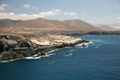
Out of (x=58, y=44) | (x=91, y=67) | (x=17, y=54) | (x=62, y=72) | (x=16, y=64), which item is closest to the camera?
(x=62, y=72)

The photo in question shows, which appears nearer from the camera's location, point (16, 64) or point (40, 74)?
point (40, 74)

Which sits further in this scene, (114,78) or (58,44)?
(58,44)

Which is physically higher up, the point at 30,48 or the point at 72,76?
the point at 30,48

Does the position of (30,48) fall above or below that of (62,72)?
above

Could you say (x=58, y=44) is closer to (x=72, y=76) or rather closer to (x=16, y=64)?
(x=16, y=64)

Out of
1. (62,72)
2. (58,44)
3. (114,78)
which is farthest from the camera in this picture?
(58,44)

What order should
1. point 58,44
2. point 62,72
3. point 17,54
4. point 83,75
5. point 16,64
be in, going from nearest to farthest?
point 83,75, point 62,72, point 16,64, point 17,54, point 58,44

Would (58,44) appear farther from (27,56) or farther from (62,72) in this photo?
(62,72)

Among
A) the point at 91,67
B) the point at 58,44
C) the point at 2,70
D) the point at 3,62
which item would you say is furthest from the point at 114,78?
the point at 58,44

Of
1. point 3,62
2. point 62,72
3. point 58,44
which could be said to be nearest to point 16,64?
point 3,62
